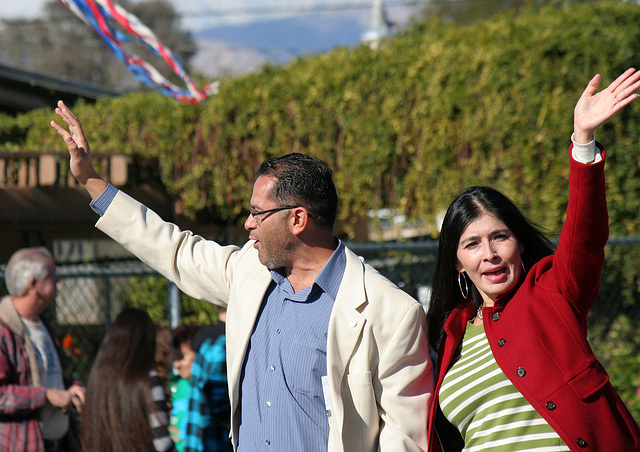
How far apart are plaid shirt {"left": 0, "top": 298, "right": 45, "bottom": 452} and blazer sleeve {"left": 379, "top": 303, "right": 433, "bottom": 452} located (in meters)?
2.17

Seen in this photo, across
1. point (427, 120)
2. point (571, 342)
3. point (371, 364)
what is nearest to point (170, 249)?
point (371, 364)

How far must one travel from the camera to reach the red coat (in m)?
2.10

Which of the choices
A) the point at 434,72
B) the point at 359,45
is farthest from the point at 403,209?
the point at 359,45

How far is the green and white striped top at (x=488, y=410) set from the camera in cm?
216

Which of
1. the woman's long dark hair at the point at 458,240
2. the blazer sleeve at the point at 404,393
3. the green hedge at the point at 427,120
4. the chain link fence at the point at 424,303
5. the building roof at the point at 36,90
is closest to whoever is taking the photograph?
the blazer sleeve at the point at 404,393

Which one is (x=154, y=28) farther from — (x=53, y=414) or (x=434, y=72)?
(x=53, y=414)

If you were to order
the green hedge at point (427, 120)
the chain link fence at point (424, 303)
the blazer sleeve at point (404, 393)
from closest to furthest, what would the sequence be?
Answer: the blazer sleeve at point (404, 393) → the chain link fence at point (424, 303) → the green hedge at point (427, 120)

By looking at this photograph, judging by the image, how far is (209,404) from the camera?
3.67m

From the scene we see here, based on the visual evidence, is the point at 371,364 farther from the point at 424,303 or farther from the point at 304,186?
the point at 424,303

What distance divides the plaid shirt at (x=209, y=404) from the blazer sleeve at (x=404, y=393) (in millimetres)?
1445

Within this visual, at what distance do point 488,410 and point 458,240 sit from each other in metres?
0.60

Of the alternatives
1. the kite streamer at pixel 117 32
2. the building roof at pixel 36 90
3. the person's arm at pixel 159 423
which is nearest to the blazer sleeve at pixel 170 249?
the person's arm at pixel 159 423

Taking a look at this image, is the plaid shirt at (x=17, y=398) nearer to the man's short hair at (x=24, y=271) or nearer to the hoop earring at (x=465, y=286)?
the man's short hair at (x=24, y=271)

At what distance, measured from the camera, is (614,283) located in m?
6.04
